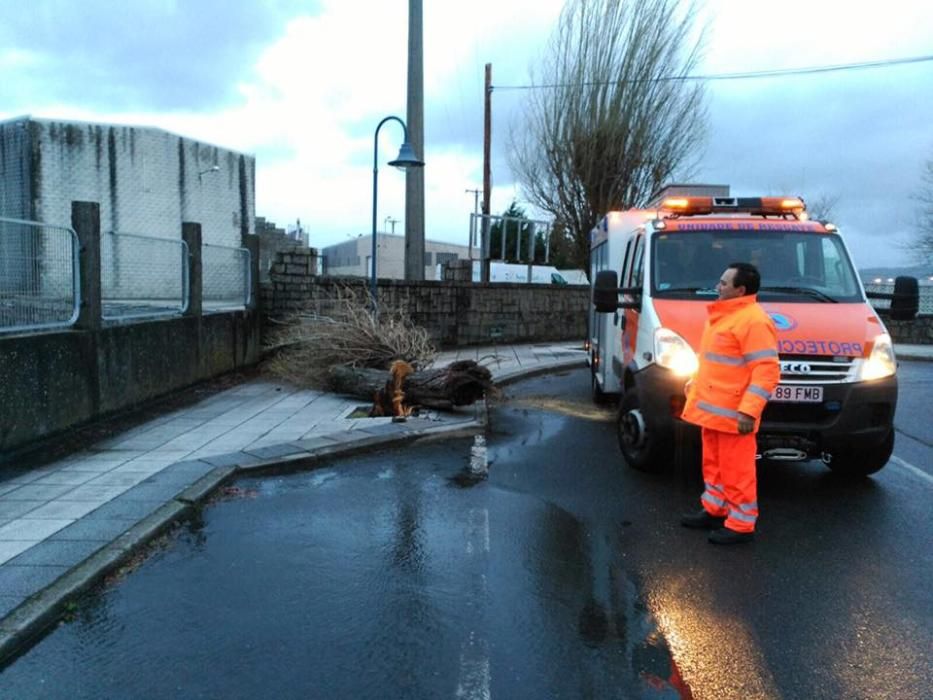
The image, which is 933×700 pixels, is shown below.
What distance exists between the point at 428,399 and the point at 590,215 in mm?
10918

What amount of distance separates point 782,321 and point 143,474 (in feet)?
17.5

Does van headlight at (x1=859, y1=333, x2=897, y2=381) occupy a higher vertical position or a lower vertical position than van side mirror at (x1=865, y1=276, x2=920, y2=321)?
lower

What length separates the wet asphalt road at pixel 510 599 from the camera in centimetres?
321

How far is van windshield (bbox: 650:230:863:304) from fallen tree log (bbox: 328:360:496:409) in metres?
3.20

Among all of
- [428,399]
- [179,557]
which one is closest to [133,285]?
[428,399]

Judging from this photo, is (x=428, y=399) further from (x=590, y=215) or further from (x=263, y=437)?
(x=590, y=215)

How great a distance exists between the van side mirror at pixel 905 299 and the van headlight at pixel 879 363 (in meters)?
1.12

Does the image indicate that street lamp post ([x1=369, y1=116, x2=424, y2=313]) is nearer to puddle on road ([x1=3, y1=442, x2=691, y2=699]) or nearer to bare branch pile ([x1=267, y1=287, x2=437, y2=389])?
bare branch pile ([x1=267, y1=287, x2=437, y2=389])

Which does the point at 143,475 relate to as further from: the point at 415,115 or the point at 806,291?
the point at 415,115

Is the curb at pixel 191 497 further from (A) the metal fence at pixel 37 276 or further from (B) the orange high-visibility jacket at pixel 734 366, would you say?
(B) the orange high-visibility jacket at pixel 734 366

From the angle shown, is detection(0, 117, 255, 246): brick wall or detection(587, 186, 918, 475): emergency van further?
detection(0, 117, 255, 246): brick wall

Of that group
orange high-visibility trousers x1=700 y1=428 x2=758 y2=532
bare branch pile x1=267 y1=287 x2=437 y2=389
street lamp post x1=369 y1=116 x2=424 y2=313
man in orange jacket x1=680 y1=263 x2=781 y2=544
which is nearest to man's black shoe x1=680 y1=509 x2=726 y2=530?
man in orange jacket x1=680 y1=263 x2=781 y2=544

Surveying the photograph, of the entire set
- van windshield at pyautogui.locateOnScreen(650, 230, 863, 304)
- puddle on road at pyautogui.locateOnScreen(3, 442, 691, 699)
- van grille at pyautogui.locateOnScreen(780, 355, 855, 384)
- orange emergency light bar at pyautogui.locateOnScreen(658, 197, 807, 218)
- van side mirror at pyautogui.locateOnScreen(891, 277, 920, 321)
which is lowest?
puddle on road at pyautogui.locateOnScreen(3, 442, 691, 699)

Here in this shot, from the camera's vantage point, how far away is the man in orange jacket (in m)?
4.73
